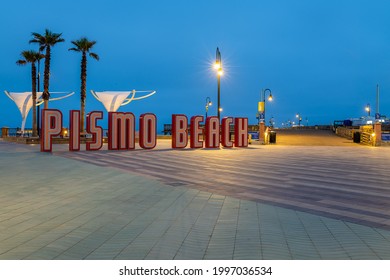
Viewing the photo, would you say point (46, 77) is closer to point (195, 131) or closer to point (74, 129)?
point (74, 129)

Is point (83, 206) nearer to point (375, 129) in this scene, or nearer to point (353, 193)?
point (353, 193)

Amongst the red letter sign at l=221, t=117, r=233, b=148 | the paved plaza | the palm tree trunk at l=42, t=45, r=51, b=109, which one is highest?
the palm tree trunk at l=42, t=45, r=51, b=109

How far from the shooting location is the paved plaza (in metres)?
5.76

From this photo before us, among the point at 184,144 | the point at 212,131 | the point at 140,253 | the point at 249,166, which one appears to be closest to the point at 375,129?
the point at 212,131

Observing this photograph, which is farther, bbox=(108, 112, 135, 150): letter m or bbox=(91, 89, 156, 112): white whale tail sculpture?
bbox=(91, 89, 156, 112): white whale tail sculpture

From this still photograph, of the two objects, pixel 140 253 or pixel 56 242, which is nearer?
pixel 140 253

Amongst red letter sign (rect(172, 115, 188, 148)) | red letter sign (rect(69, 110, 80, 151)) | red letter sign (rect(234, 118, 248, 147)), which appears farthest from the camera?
red letter sign (rect(234, 118, 248, 147))

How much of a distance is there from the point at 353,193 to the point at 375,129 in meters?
25.7

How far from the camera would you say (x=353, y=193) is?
1060cm

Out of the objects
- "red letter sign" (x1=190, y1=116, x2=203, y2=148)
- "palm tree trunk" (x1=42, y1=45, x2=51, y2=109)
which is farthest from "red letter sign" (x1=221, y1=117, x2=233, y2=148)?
"palm tree trunk" (x1=42, y1=45, x2=51, y2=109)

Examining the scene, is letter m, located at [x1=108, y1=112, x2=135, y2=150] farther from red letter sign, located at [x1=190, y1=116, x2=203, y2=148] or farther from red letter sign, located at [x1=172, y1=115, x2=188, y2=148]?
red letter sign, located at [x1=190, y1=116, x2=203, y2=148]

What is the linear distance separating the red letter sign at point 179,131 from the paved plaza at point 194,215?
1421cm

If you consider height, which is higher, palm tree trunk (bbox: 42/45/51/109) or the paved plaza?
palm tree trunk (bbox: 42/45/51/109)

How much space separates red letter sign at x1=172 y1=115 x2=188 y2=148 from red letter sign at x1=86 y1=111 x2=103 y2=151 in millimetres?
5153
